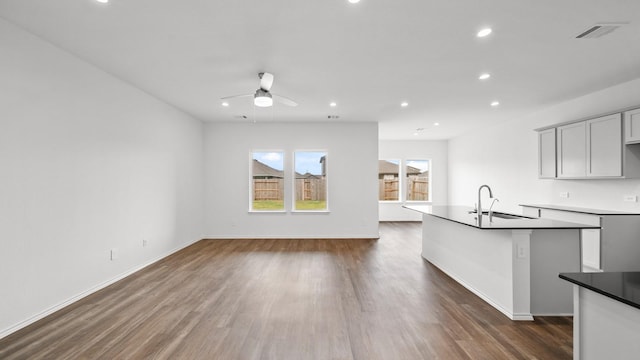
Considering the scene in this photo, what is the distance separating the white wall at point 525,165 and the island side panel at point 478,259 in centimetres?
260

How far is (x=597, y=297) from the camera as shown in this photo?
1338 millimetres

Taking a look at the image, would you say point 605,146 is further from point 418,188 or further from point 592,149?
point 418,188

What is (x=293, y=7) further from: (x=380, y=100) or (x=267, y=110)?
(x=267, y=110)

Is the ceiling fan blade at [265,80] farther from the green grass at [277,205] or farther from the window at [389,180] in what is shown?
the window at [389,180]

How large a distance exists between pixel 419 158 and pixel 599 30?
708 cm

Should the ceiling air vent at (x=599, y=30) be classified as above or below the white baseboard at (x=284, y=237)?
above

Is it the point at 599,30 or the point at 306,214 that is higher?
the point at 599,30

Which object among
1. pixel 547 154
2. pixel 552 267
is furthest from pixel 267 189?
pixel 547 154

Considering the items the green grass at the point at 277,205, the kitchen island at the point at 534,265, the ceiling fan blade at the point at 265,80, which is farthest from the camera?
the green grass at the point at 277,205

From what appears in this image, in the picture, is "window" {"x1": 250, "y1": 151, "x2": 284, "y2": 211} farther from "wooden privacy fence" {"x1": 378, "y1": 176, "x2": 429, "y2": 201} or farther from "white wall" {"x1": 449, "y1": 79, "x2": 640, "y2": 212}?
"white wall" {"x1": 449, "y1": 79, "x2": 640, "y2": 212}

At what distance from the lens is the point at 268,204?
6980 mm

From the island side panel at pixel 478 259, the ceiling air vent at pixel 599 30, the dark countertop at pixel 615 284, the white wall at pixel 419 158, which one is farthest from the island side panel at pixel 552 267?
the white wall at pixel 419 158

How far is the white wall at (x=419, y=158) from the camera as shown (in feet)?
31.5

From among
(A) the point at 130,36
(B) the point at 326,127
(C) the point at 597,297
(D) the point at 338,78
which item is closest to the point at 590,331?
(C) the point at 597,297
